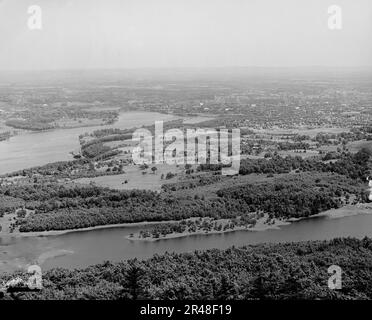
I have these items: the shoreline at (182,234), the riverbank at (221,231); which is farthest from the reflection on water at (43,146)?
the riverbank at (221,231)

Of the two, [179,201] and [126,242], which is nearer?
[126,242]

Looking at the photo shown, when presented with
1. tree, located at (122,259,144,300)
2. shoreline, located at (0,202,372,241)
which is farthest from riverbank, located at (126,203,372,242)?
tree, located at (122,259,144,300)

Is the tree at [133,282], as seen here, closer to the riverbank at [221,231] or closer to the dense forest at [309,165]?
the riverbank at [221,231]

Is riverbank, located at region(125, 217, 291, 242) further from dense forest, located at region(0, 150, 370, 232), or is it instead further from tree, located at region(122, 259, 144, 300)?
tree, located at region(122, 259, 144, 300)

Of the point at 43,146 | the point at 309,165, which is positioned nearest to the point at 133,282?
the point at 309,165

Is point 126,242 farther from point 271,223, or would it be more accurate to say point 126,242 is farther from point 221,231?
point 271,223

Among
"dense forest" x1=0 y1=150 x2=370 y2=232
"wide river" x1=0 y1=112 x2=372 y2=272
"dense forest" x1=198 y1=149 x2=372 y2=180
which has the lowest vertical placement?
"wide river" x1=0 y1=112 x2=372 y2=272
